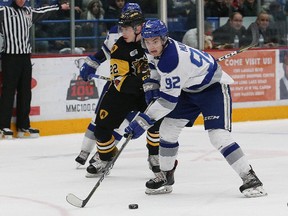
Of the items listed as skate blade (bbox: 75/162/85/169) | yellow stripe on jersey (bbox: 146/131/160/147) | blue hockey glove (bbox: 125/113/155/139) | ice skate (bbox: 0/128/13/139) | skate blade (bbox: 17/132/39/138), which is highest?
blue hockey glove (bbox: 125/113/155/139)

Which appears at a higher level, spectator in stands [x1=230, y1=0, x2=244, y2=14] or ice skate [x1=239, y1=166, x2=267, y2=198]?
spectator in stands [x1=230, y1=0, x2=244, y2=14]

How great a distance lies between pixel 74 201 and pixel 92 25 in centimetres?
462

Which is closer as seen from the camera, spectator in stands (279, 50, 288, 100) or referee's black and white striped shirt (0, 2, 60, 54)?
referee's black and white striped shirt (0, 2, 60, 54)

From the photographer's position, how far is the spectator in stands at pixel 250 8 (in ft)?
35.1

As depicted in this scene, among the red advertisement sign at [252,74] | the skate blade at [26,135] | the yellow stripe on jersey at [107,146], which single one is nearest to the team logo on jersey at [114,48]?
the yellow stripe on jersey at [107,146]

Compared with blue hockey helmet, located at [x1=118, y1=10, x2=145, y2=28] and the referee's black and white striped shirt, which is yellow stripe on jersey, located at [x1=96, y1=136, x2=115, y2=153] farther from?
the referee's black and white striped shirt

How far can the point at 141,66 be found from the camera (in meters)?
6.30

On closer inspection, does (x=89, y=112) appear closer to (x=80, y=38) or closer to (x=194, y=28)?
(x=80, y=38)

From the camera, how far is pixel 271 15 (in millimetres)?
10820

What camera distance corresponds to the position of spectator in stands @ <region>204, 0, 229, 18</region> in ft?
34.2

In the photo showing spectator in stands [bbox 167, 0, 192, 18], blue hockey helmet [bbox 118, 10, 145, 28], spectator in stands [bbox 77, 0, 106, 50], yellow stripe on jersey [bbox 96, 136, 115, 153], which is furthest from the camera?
spectator in stands [bbox 167, 0, 192, 18]

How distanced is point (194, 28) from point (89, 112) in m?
1.76

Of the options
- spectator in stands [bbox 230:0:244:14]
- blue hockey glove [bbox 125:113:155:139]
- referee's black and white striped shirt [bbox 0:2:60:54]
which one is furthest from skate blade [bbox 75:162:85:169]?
spectator in stands [bbox 230:0:244:14]

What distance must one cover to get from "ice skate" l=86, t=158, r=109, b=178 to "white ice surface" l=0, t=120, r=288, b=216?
69 millimetres
